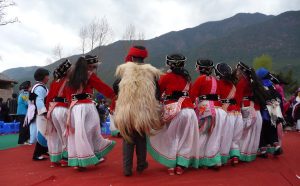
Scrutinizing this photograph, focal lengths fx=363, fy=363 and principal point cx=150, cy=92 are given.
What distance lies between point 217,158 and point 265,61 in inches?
2605

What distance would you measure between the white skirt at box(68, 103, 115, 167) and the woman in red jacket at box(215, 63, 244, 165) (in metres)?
2.28

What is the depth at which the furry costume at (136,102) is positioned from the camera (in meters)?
5.44

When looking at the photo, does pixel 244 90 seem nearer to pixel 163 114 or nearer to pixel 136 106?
pixel 163 114

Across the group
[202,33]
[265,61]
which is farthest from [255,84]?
[202,33]

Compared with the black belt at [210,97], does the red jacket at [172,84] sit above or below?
above

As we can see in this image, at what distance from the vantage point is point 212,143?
20.1ft

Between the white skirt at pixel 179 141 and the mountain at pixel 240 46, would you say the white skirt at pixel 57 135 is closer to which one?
the white skirt at pixel 179 141

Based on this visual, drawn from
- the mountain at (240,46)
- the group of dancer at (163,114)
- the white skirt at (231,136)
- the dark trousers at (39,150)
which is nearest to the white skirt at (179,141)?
the group of dancer at (163,114)

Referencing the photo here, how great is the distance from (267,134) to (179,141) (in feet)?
8.05

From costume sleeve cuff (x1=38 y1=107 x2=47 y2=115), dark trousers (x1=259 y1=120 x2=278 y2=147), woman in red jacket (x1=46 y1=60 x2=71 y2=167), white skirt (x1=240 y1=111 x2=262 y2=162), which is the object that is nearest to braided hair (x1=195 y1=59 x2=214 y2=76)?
white skirt (x1=240 y1=111 x2=262 y2=162)

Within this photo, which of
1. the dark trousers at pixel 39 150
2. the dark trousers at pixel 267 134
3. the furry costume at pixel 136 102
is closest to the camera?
the furry costume at pixel 136 102

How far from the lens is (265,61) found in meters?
68.4

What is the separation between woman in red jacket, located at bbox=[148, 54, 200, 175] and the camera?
226 inches

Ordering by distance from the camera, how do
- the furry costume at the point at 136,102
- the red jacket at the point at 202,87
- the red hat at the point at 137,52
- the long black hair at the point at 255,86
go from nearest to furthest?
the furry costume at the point at 136,102 < the red hat at the point at 137,52 < the red jacket at the point at 202,87 < the long black hair at the point at 255,86
